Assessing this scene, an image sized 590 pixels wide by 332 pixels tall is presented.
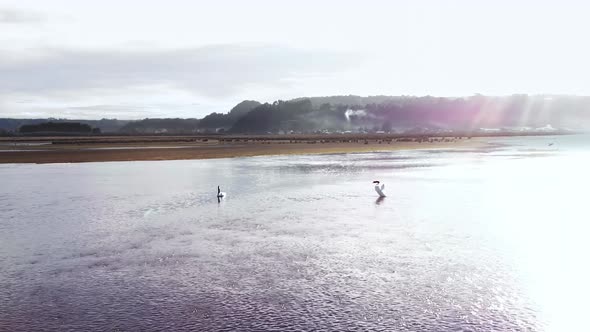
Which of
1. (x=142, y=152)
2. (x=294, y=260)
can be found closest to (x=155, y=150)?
(x=142, y=152)

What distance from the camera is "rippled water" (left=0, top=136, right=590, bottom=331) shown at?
11.5 m

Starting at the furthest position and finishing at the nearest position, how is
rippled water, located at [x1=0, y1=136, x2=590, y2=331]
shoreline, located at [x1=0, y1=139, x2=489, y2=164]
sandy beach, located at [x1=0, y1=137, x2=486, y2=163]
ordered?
sandy beach, located at [x1=0, y1=137, x2=486, y2=163], shoreline, located at [x1=0, y1=139, x2=489, y2=164], rippled water, located at [x1=0, y1=136, x2=590, y2=331]

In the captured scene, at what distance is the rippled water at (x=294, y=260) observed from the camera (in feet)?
37.6

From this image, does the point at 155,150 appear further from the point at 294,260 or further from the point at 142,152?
the point at 294,260

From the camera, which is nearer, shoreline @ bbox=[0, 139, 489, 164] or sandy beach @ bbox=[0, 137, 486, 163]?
shoreline @ bbox=[0, 139, 489, 164]

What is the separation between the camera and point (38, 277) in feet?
46.7

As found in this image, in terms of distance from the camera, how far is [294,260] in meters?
16.0

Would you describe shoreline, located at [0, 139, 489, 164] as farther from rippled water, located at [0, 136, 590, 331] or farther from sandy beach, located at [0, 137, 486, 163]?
rippled water, located at [0, 136, 590, 331]

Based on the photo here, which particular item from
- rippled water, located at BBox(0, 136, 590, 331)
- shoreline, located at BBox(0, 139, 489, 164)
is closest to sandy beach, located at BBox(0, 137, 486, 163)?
shoreline, located at BBox(0, 139, 489, 164)

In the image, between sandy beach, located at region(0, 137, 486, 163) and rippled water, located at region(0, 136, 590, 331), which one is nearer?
rippled water, located at region(0, 136, 590, 331)

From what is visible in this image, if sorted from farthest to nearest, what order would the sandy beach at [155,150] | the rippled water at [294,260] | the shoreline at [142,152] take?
the sandy beach at [155,150] → the shoreline at [142,152] → the rippled water at [294,260]

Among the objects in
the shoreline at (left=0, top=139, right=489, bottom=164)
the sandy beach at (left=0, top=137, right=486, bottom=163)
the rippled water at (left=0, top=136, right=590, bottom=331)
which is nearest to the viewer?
the rippled water at (left=0, top=136, right=590, bottom=331)

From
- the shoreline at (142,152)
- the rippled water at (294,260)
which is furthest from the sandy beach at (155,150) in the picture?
the rippled water at (294,260)

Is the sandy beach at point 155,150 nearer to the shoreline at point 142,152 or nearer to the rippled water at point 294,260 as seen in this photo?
the shoreline at point 142,152
